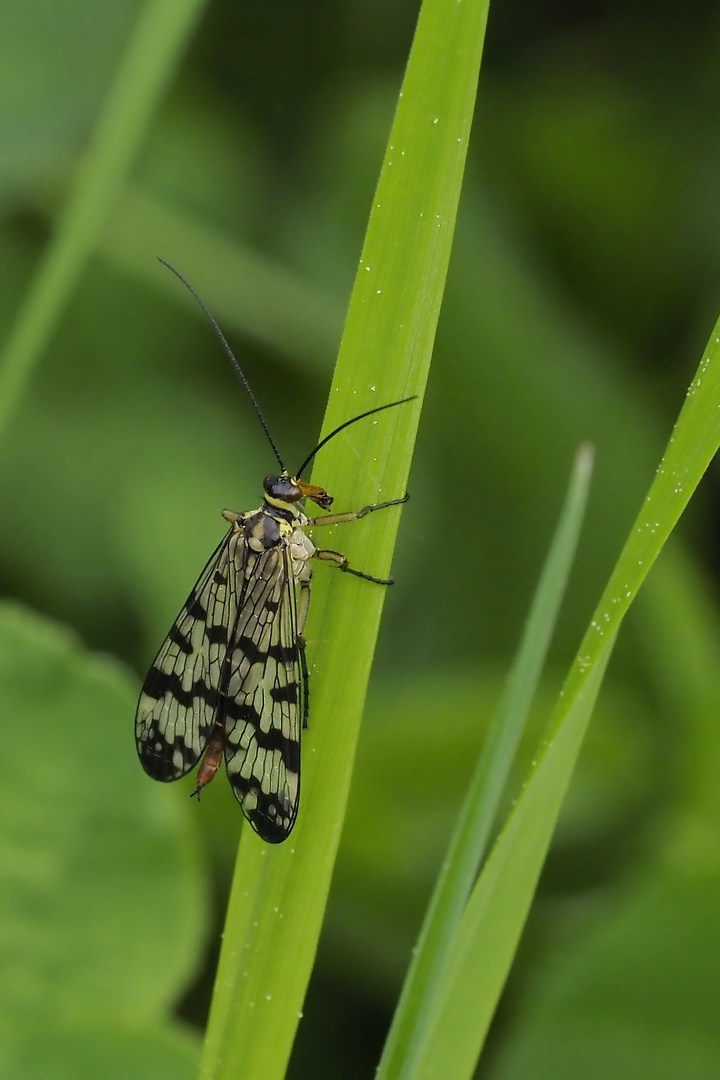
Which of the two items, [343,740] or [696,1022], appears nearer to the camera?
[343,740]

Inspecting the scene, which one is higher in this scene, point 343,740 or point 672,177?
point 672,177

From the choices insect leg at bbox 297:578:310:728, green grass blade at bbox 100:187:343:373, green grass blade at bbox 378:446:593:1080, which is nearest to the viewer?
green grass blade at bbox 378:446:593:1080

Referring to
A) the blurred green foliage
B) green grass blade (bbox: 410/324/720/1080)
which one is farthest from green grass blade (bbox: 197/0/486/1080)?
the blurred green foliage

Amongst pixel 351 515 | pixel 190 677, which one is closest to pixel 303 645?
pixel 351 515

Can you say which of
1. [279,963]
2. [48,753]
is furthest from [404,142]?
[48,753]

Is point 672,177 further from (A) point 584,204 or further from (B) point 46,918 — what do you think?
(B) point 46,918

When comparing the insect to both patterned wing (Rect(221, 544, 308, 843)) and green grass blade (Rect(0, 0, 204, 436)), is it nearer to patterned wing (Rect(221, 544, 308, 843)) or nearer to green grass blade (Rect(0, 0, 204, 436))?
patterned wing (Rect(221, 544, 308, 843))
